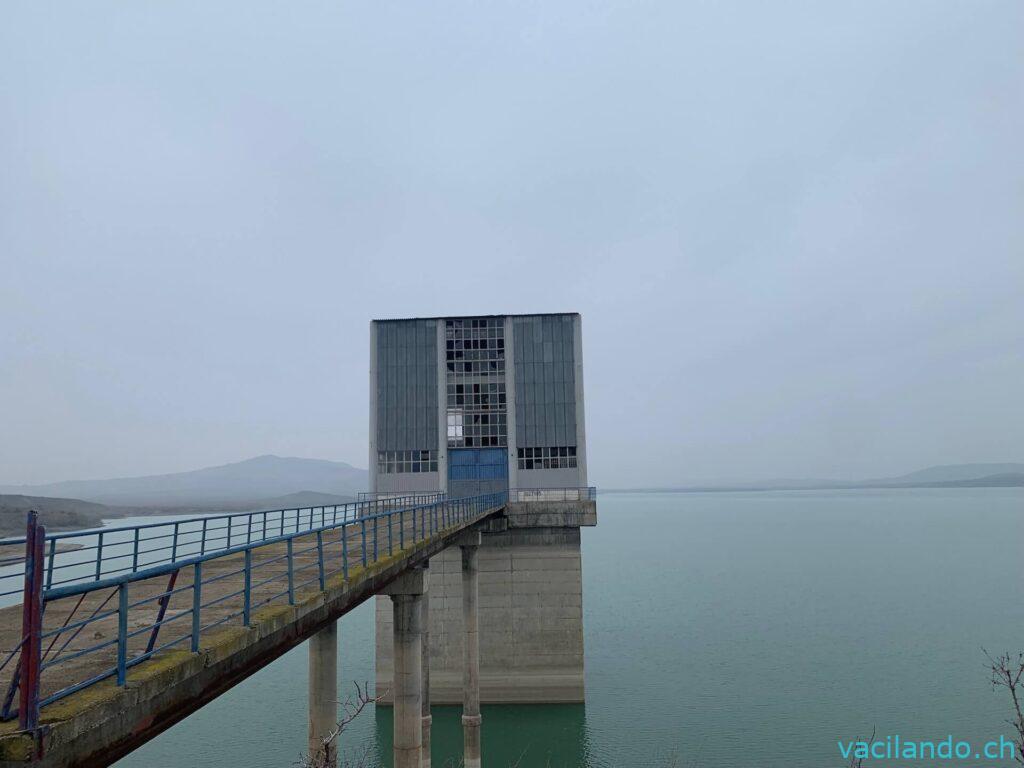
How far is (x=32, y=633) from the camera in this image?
5.29 meters

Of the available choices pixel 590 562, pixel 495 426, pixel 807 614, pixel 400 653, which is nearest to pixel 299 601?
pixel 400 653

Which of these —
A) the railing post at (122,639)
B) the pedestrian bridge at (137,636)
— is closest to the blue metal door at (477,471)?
the pedestrian bridge at (137,636)

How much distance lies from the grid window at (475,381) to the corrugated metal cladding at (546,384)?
1107mm

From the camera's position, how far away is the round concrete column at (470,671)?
2684 cm

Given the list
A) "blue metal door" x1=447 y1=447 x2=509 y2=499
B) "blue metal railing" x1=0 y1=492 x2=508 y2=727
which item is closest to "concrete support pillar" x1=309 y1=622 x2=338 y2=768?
"blue metal railing" x1=0 y1=492 x2=508 y2=727

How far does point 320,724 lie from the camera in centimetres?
1777

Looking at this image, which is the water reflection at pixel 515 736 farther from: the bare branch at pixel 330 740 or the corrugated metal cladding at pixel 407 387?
the corrugated metal cladding at pixel 407 387

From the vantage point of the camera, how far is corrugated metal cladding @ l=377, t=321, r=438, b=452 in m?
39.4

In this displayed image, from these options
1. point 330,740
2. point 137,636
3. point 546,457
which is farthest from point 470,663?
point 137,636

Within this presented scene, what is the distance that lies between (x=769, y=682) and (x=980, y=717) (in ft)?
29.3

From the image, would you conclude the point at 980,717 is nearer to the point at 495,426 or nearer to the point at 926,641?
the point at 926,641

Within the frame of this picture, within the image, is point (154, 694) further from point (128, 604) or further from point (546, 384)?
point (546, 384)

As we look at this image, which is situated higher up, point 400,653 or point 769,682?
point 400,653

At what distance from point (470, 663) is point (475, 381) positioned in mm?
16732
